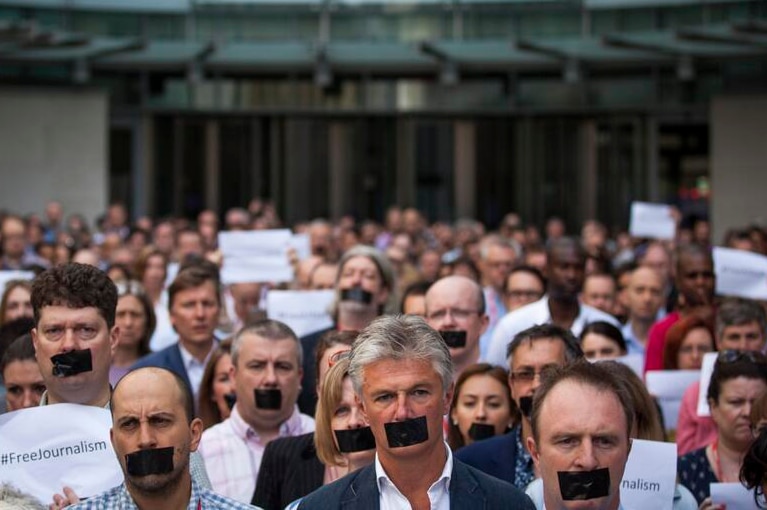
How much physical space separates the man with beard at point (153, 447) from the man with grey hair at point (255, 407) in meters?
1.87

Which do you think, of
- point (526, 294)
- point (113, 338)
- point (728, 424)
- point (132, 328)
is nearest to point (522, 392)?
point (728, 424)

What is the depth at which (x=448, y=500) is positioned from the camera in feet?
15.2

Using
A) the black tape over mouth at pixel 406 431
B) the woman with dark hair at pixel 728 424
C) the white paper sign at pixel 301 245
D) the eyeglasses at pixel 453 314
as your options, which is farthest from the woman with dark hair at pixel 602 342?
the white paper sign at pixel 301 245

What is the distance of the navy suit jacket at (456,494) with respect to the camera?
461cm

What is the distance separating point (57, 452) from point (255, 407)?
65.5 inches

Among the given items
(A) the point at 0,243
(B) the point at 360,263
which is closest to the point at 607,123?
(A) the point at 0,243

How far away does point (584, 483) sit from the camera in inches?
185

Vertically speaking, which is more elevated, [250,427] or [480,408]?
[480,408]

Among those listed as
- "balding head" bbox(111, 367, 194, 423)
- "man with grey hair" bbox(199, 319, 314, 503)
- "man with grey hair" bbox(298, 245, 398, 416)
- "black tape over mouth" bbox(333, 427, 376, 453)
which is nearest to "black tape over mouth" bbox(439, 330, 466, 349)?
"man with grey hair" bbox(199, 319, 314, 503)

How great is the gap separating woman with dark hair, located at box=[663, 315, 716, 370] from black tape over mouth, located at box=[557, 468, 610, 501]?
4114 millimetres

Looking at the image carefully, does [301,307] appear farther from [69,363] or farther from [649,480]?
[649,480]

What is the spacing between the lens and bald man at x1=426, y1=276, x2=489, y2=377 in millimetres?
7875

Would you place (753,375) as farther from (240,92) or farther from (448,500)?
(240,92)

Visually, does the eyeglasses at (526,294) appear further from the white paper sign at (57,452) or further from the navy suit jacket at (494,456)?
the white paper sign at (57,452)
